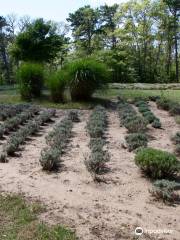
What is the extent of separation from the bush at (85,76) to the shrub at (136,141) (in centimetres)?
580

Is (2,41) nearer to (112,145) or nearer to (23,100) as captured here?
(23,100)

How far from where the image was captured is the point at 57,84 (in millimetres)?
13320

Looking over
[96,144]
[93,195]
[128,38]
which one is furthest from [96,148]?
[128,38]

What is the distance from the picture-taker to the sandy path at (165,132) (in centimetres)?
768

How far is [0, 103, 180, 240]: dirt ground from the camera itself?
→ 4133 millimetres

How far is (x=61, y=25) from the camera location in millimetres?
40438

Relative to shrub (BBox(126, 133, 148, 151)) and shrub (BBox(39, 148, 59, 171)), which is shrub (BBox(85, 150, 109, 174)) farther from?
shrub (BBox(126, 133, 148, 151))

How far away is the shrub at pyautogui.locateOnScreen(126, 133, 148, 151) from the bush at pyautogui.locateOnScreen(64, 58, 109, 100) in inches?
228

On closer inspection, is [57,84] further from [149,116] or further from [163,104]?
[149,116]

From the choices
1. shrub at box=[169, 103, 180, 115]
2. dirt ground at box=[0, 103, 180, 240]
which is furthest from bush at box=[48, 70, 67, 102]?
dirt ground at box=[0, 103, 180, 240]

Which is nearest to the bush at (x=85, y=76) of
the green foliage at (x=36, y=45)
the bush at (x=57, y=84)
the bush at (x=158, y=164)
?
the bush at (x=57, y=84)

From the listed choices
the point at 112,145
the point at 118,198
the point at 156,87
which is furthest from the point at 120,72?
the point at 118,198

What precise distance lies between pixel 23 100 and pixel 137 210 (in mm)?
9979

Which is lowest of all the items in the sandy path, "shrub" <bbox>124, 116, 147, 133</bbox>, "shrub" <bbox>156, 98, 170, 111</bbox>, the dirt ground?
the dirt ground
